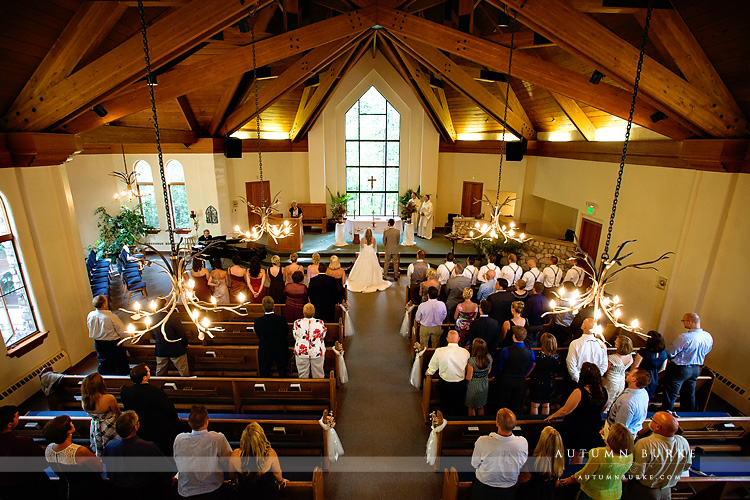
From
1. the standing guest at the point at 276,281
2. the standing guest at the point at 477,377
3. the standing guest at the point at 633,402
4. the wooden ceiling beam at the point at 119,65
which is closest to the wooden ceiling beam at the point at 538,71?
the wooden ceiling beam at the point at 119,65

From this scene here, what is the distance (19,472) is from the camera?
10.0 ft

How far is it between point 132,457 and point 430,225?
11793 millimetres

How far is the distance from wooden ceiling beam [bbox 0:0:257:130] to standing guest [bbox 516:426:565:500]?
19.4 feet

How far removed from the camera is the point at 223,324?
6.42m

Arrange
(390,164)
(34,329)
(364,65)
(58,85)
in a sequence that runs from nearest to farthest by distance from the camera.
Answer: (58,85), (34,329), (364,65), (390,164)

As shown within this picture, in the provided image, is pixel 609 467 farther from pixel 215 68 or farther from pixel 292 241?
pixel 292 241

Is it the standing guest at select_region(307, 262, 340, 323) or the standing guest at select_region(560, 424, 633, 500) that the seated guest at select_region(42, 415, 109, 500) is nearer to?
the standing guest at select_region(307, 262, 340, 323)

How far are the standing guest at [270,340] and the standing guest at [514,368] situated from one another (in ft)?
9.06

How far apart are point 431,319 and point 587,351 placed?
2183mm

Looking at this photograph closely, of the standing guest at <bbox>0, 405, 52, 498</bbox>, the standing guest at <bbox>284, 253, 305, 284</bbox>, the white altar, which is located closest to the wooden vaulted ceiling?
the standing guest at <bbox>284, 253, 305, 284</bbox>

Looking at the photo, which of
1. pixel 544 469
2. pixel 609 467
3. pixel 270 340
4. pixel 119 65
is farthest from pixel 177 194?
pixel 609 467

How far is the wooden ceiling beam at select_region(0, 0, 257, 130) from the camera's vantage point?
5180 millimetres

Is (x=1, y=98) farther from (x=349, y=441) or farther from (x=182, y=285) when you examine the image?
(x=349, y=441)

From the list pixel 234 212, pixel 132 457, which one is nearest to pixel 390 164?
pixel 234 212
